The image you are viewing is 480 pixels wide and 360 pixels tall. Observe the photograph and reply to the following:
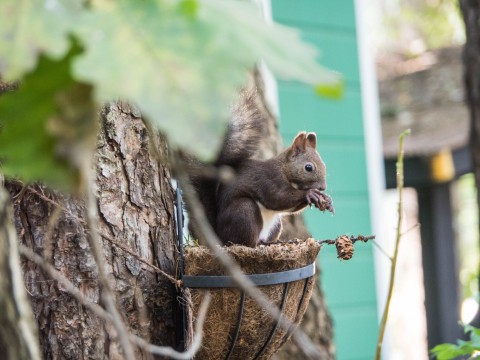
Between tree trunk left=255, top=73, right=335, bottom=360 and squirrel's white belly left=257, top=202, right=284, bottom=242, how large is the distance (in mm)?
307

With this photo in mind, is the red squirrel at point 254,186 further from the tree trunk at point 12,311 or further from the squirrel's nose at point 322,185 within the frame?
the tree trunk at point 12,311

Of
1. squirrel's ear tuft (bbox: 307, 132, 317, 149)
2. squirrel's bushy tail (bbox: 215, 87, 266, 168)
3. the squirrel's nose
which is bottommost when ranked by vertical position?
the squirrel's nose

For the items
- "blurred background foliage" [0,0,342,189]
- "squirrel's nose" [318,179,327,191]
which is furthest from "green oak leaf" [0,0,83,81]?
"squirrel's nose" [318,179,327,191]

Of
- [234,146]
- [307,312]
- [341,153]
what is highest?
[341,153]

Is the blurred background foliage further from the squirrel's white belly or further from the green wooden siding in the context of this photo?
the green wooden siding

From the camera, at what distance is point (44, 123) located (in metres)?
0.40

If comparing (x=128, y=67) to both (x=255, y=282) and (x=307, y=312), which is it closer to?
(x=255, y=282)

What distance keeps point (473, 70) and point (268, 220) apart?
2.55ft

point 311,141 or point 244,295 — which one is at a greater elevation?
point 311,141

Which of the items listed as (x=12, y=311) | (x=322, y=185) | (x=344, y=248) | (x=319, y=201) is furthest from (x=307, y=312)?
(x=12, y=311)

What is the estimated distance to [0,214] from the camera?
0.52 m

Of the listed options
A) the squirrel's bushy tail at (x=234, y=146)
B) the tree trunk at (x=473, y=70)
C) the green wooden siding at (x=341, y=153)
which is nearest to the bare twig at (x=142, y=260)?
the squirrel's bushy tail at (x=234, y=146)

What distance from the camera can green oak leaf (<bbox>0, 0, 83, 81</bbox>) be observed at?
36cm

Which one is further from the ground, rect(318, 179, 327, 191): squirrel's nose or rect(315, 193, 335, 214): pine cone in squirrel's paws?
rect(318, 179, 327, 191): squirrel's nose
